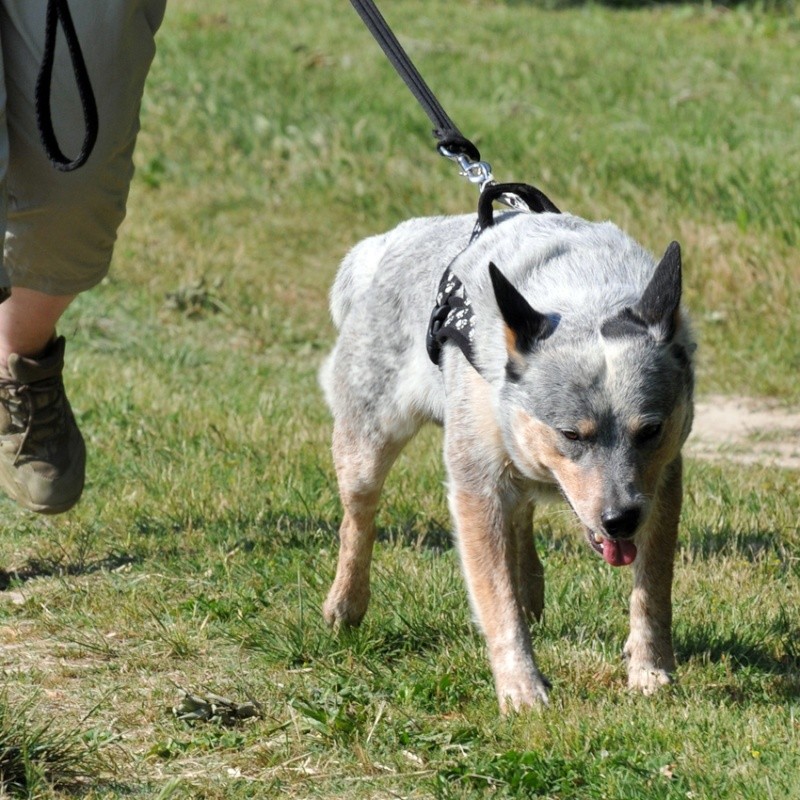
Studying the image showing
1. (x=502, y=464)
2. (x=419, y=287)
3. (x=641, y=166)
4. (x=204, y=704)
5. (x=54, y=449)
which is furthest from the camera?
(x=641, y=166)


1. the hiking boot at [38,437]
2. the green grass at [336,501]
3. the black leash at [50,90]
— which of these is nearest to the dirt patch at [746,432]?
the green grass at [336,501]

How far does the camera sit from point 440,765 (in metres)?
3.14

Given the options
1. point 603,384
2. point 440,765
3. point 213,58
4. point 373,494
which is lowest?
point 440,765

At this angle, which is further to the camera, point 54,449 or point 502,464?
point 54,449

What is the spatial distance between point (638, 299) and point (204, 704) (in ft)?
4.90

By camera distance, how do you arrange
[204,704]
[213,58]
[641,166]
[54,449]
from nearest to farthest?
[204,704] < [54,449] < [641,166] < [213,58]

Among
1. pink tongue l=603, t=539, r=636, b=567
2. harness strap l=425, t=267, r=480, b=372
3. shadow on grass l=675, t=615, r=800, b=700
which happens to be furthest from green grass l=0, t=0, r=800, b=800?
harness strap l=425, t=267, r=480, b=372

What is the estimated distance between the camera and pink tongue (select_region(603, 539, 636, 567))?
11.0 ft

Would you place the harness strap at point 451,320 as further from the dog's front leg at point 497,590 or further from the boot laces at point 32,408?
the boot laces at point 32,408

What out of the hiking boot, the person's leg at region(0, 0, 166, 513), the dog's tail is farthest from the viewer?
the hiking boot

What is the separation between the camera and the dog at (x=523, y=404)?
10.8ft

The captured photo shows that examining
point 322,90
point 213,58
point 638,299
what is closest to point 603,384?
point 638,299

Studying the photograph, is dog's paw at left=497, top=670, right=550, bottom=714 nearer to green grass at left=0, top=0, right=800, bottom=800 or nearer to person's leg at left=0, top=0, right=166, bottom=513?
green grass at left=0, top=0, right=800, bottom=800

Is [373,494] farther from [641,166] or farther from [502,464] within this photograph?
[641,166]
